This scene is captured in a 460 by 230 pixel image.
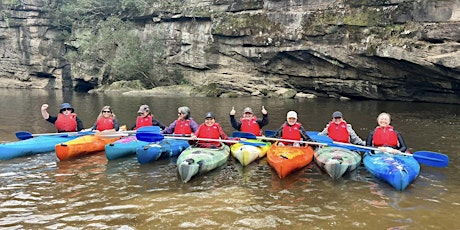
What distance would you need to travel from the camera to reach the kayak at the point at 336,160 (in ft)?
23.1

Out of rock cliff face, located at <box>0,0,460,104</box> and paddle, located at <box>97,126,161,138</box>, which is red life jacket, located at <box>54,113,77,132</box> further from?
rock cliff face, located at <box>0,0,460,104</box>

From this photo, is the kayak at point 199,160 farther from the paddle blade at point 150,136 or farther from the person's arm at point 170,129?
the person's arm at point 170,129

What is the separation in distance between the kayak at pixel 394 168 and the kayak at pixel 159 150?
406 cm

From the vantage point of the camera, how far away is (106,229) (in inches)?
187

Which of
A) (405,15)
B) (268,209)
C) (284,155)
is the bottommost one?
(268,209)

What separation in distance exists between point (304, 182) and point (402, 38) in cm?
1592

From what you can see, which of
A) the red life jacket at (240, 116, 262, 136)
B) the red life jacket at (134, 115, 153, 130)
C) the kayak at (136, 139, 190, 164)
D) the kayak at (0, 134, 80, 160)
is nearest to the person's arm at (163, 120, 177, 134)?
the kayak at (136, 139, 190, 164)

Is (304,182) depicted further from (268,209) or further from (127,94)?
(127,94)

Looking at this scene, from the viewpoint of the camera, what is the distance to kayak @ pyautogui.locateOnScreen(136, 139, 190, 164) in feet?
26.5

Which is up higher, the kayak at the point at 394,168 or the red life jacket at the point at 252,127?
the red life jacket at the point at 252,127

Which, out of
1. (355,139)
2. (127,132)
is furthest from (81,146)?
(355,139)

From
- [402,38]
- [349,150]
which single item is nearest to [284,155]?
[349,150]

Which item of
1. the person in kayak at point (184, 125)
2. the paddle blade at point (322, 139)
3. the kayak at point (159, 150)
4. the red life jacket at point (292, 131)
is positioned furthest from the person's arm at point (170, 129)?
the paddle blade at point (322, 139)

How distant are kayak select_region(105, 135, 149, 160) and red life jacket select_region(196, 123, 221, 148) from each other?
63.3 inches
